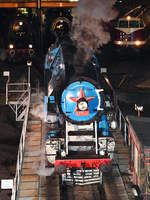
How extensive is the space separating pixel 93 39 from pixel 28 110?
4955mm

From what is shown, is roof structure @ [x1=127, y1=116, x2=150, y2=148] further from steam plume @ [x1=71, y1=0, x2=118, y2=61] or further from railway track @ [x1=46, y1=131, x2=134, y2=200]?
steam plume @ [x1=71, y1=0, x2=118, y2=61]

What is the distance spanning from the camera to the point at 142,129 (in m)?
16.1

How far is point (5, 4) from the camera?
121 ft

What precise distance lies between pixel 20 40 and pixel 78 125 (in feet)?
53.1

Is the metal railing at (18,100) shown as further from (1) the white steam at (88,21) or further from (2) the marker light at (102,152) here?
(2) the marker light at (102,152)

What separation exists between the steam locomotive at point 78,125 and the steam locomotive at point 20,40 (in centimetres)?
1351

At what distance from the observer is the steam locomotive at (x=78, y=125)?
15250 millimetres

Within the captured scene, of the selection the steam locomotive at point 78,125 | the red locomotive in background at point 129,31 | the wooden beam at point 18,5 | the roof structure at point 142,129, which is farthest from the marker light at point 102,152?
the wooden beam at point 18,5

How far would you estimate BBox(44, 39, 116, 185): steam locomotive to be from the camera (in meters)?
15.2

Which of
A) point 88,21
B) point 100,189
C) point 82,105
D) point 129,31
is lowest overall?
point 100,189

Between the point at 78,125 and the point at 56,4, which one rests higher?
the point at 56,4

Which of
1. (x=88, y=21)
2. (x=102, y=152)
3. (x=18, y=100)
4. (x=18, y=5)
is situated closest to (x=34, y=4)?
(x=18, y=5)

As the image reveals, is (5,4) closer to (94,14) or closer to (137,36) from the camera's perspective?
(137,36)

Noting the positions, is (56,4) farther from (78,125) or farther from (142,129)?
(142,129)
